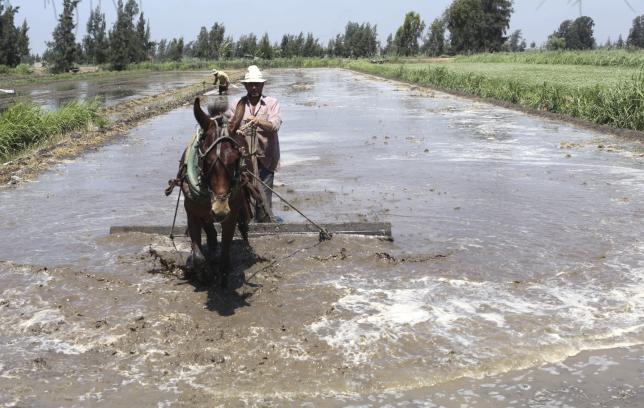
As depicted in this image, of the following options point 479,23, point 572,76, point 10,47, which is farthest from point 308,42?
point 572,76

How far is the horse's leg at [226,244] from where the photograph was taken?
5445 millimetres

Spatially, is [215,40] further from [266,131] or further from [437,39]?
[266,131]

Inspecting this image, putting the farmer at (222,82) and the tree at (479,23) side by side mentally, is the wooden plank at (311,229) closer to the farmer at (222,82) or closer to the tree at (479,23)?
the farmer at (222,82)

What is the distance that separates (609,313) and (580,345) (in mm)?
767

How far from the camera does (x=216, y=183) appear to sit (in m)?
4.91

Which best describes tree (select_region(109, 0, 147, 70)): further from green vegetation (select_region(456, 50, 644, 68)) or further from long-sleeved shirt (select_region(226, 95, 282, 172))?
long-sleeved shirt (select_region(226, 95, 282, 172))

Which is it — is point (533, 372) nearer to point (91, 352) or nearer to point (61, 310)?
point (91, 352)

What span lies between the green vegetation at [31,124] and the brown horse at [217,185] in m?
10.5

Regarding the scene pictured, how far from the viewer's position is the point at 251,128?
6910 mm

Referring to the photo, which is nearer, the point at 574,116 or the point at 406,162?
the point at 406,162

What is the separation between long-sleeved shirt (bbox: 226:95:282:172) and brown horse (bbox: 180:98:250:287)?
123 cm

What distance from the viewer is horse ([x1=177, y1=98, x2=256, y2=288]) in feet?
16.1

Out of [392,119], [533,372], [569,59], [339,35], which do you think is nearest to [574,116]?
[392,119]

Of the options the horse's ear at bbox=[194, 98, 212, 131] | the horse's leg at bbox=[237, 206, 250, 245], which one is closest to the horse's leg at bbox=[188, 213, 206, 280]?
the horse's leg at bbox=[237, 206, 250, 245]
